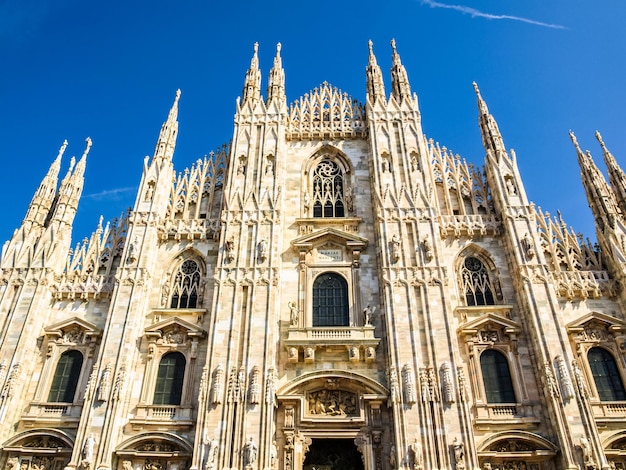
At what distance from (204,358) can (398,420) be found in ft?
25.2

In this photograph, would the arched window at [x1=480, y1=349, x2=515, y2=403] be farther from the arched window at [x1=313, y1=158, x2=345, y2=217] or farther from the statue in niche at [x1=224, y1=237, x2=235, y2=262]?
the statue in niche at [x1=224, y1=237, x2=235, y2=262]

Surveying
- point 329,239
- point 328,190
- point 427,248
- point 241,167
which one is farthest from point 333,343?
point 241,167

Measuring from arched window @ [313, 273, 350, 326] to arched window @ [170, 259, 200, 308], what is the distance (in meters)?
5.16

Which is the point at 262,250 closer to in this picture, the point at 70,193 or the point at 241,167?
the point at 241,167

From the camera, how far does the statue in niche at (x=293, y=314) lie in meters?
19.3

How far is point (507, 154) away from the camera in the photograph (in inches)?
925

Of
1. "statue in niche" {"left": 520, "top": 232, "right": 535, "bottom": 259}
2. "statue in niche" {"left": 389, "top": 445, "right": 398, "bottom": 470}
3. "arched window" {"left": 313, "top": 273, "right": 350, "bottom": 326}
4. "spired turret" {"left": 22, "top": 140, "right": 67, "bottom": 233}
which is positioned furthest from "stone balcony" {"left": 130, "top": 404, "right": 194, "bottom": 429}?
"statue in niche" {"left": 520, "top": 232, "right": 535, "bottom": 259}

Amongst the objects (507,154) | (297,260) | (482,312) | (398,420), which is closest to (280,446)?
(398,420)

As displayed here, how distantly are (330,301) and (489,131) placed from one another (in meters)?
11.9

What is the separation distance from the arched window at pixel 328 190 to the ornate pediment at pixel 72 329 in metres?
10.8

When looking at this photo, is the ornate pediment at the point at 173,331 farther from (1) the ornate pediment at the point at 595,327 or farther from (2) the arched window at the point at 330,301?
(1) the ornate pediment at the point at 595,327

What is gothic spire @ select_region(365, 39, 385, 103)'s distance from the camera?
1025 inches

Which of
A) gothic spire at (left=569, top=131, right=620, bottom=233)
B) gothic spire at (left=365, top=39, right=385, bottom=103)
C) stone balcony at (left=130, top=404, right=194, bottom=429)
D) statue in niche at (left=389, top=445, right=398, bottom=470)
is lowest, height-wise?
statue in niche at (left=389, top=445, right=398, bottom=470)

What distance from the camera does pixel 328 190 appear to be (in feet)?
78.8
